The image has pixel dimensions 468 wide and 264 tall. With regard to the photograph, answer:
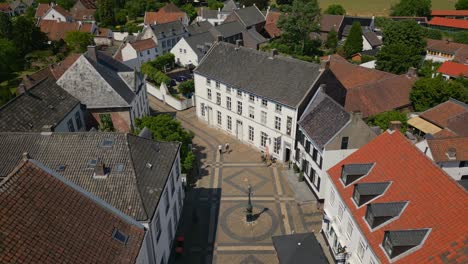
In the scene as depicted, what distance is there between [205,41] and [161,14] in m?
42.8

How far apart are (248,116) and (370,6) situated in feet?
462

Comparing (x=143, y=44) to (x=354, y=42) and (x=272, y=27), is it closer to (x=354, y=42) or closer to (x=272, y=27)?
(x=272, y=27)

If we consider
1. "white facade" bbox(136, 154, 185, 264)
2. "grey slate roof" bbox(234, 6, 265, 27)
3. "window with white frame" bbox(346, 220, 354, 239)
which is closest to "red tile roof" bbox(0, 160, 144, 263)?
"white facade" bbox(136, 154, 185, 264)

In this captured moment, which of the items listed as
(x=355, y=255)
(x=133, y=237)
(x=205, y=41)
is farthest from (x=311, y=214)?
(x=205, y=41)

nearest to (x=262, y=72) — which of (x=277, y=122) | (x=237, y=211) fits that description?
(x=277, y=122)

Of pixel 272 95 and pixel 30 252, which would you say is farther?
pixel 272 95

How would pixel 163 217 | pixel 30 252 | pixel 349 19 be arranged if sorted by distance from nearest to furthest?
pixel 30 252 < pixel 163 217 < pixel 349 19

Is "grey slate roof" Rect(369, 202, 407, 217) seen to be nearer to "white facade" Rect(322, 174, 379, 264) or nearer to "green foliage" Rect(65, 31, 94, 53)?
"white facade" Rect(322, 174, 379, 264)

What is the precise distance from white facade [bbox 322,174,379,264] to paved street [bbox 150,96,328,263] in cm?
391

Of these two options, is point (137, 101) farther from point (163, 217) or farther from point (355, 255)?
point (355, 255)

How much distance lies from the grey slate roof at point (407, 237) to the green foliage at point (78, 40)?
95.9 m

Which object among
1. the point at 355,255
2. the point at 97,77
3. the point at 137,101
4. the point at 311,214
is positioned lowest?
the point at 311,214

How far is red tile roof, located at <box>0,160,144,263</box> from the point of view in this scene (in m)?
18.9

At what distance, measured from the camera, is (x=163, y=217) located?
3241 cm
